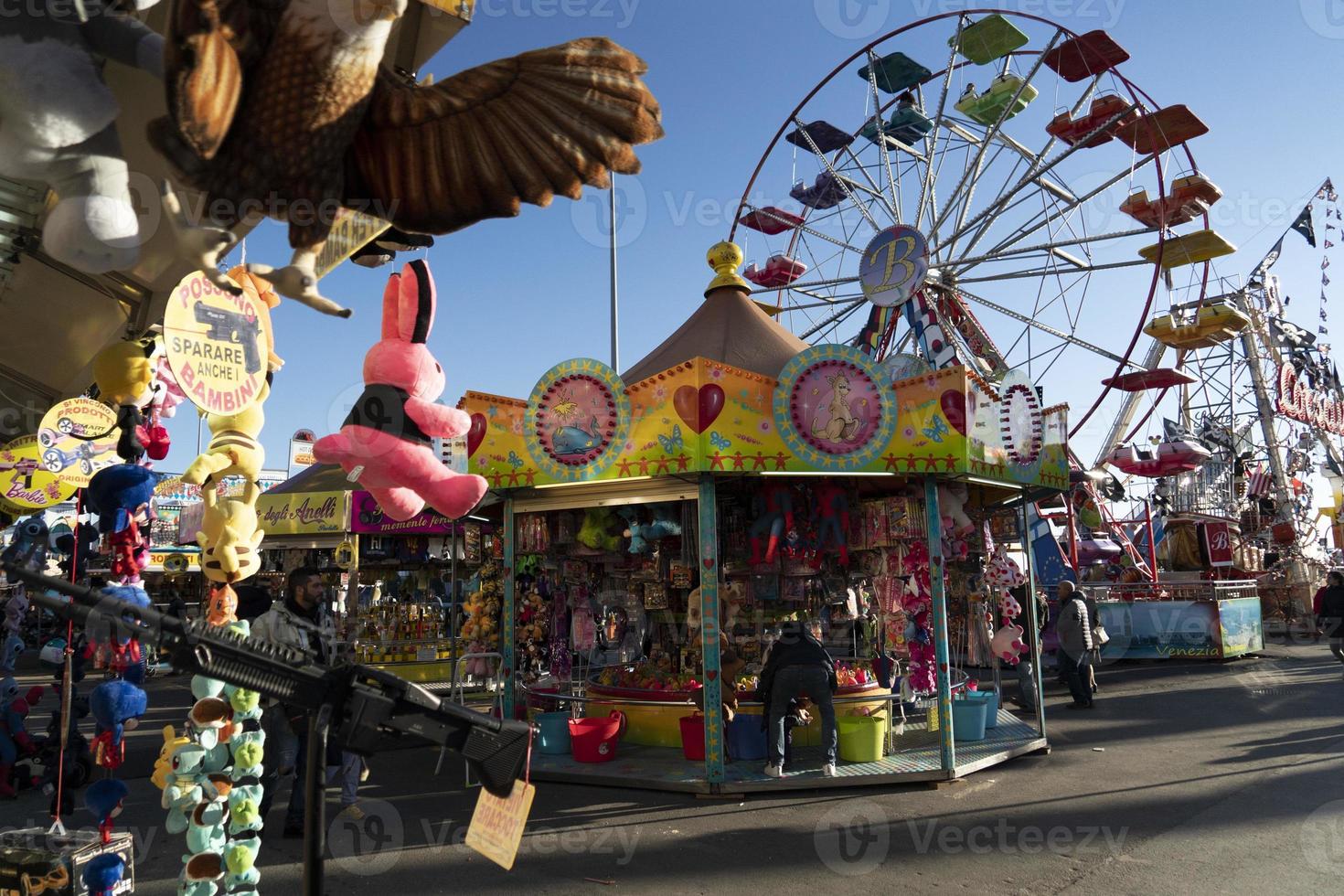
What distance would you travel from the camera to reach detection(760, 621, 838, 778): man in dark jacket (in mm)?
7109

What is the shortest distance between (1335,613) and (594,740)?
11961 mm

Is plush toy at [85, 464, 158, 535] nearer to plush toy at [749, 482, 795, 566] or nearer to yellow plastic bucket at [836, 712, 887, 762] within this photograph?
plush toy at [749, 482, 795, 566]

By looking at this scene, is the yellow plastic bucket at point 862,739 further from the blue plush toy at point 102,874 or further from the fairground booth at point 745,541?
the blue plush toy at point 102,874

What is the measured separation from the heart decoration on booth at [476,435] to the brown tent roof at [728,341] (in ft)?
4.97

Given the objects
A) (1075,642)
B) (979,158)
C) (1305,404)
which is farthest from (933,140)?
(1305,404)

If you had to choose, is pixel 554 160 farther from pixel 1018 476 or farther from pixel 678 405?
pixel 1018 476

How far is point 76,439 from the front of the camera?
→ 184 inches

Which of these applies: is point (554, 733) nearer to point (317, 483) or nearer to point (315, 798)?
point (315, 798)

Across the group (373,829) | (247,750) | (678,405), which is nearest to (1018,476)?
(678,405)

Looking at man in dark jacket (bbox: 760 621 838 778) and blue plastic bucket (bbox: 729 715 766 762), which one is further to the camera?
blue plastic bucket (bbox: 729 715 766 762)

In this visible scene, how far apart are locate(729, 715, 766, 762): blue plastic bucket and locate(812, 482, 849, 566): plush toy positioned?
73.8 inches

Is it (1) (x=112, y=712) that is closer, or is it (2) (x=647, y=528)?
(1) (x=112, y=712)

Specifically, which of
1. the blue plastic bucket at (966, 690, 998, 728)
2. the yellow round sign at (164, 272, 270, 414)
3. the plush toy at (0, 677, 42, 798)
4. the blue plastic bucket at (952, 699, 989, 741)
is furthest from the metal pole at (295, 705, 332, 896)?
the blue plastic bucket at (966, 690, 998, 728)

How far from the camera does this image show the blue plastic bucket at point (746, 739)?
25.9 ft
